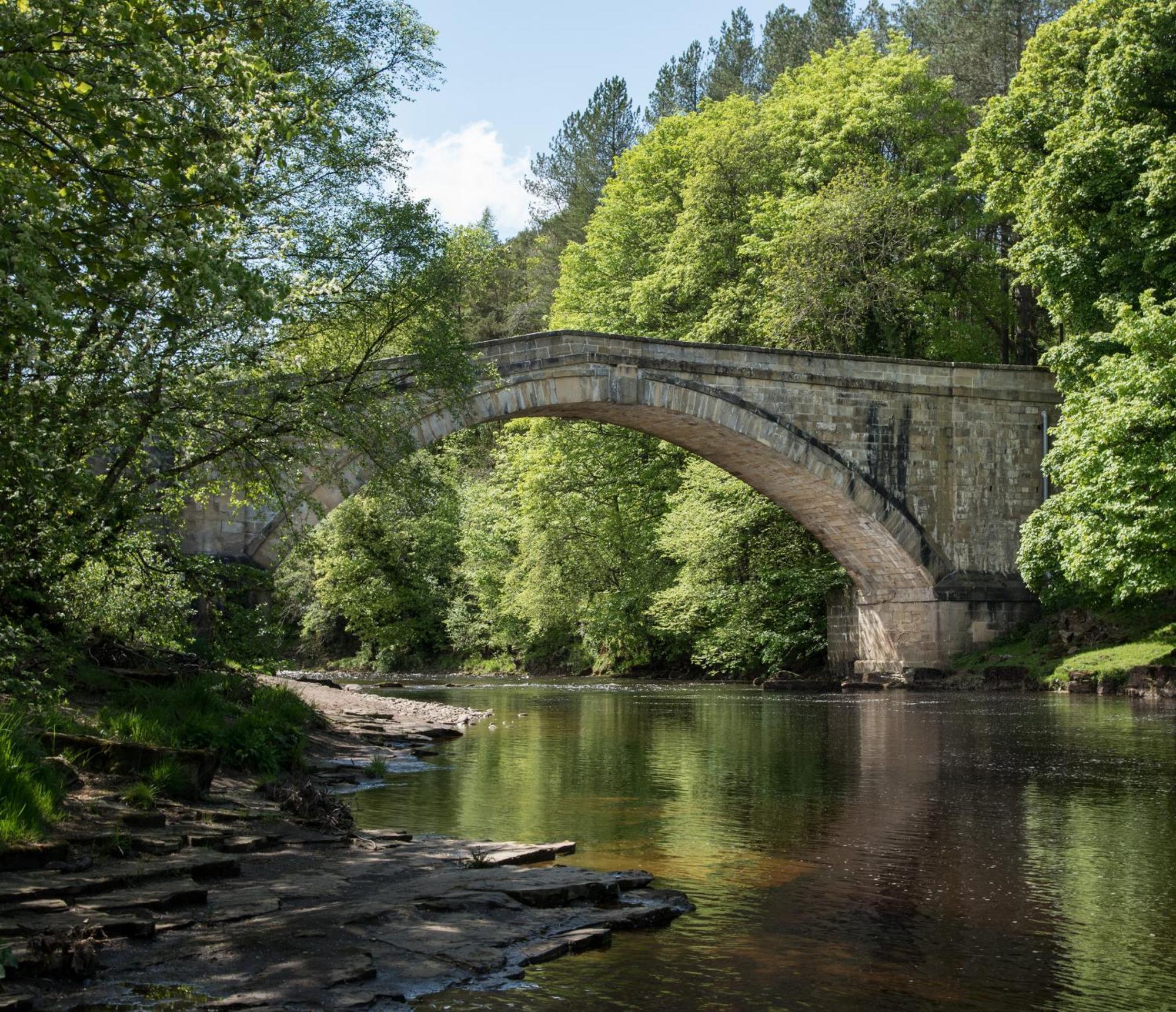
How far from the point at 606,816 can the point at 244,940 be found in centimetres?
366

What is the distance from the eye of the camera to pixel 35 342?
20.7ft

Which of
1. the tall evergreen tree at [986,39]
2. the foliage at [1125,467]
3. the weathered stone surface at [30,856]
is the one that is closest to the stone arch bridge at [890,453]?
the foliage at [1125,467]

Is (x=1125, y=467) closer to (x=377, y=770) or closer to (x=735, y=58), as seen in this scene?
→ (x=377, y=770)

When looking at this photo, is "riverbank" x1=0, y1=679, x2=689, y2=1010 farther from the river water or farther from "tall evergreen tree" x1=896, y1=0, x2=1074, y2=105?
"tall evergreen tree" x1=896, y1=0, x2=1074, y2=105

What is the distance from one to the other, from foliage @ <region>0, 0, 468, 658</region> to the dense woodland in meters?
0.03

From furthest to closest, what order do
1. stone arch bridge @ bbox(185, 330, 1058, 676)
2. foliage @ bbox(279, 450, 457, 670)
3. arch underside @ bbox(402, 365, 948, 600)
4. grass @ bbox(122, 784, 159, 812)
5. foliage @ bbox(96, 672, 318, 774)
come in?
foliage @ bbox(279, 450, 457, 670)
stone arch bridge @ bbox(185, 330, 1058, 676)
arch underside @ bbox(402, 365, 948, 600)
foliage @ bbox(96, 672, 318, 774)
grass @ bbox(122, 784, 159, 812)

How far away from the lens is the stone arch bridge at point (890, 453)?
22.5 metres

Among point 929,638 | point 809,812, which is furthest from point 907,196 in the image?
point 809,812

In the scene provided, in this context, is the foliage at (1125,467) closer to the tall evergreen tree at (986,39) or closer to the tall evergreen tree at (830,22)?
the tall evergreen tree at (986,39)

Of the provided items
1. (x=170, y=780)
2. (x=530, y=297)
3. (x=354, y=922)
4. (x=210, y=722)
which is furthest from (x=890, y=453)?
(x=530, y=297)

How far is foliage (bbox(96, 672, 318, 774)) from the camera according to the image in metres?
7.56

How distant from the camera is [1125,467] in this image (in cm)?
1845

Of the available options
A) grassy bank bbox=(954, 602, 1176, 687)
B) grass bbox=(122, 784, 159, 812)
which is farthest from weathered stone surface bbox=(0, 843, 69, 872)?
grassy bank bbox=(954, 602, 1176, 687)

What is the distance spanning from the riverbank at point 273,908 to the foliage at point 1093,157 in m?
17.0
